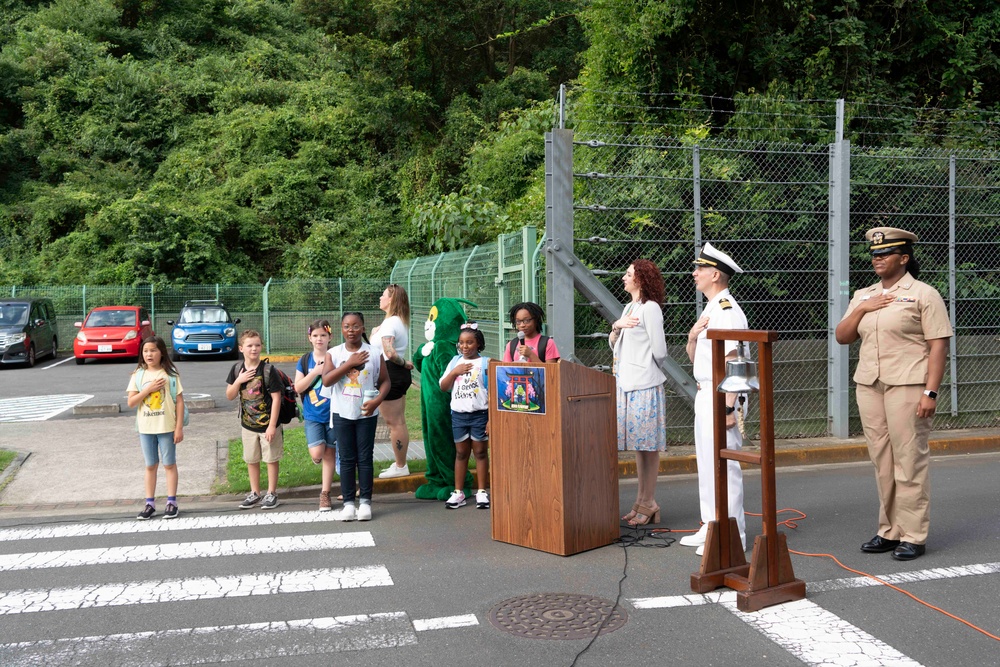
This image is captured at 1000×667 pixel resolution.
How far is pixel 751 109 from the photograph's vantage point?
1309 centimetres

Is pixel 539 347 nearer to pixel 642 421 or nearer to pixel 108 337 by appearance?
pixel 642 421

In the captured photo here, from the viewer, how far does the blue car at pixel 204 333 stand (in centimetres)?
2373

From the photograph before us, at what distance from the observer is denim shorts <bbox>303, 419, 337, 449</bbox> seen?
7863 mm

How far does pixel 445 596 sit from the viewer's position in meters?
5.23

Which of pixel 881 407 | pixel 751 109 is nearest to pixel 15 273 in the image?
pixel 751 109

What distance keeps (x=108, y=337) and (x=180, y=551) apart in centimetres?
1848

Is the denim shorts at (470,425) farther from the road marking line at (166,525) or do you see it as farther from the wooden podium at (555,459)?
the road marking line at (166,525)

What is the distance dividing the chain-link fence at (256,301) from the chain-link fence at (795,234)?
16947 mm

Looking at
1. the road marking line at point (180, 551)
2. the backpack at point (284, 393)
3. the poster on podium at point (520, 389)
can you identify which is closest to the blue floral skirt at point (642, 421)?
the poster on podium at point (520, 389)

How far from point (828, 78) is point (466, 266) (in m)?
6.49

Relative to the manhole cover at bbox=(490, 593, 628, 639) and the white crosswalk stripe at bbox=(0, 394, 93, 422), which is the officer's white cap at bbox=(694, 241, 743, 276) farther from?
the white crosswalk stripe at bbox=(0, 394, 93, 422)

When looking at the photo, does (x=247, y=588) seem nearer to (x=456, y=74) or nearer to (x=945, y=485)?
(x=945, y=485)

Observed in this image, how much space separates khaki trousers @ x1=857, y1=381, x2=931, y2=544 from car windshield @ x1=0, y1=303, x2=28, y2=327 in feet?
73.3

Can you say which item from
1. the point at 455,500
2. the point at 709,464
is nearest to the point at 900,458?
the point at 709,464
